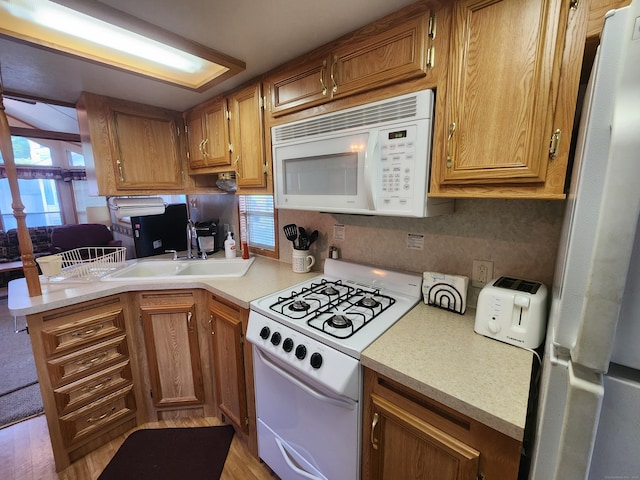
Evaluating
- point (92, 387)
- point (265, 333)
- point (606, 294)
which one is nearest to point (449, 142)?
point (606, 294)

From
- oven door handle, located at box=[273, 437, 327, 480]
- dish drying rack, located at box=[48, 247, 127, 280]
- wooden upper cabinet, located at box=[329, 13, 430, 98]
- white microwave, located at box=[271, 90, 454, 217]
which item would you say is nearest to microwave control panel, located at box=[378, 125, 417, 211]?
white microwave, located at box=[271, 90, 454, 217]

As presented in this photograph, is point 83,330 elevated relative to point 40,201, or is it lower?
lower

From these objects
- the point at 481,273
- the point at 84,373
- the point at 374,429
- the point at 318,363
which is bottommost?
the point at 84,373

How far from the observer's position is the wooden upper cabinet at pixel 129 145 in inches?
71.9

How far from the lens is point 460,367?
893mm

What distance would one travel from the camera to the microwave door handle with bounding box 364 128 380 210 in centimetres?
114

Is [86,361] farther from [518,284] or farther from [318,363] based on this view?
[518,284]

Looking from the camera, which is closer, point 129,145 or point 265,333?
point 265,333

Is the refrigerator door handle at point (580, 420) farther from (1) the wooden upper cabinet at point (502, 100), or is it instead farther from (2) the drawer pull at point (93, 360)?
(2) the drawer pull at point (93, 360)

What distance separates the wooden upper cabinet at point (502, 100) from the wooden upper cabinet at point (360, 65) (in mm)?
119

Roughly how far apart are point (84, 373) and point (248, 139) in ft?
5.46

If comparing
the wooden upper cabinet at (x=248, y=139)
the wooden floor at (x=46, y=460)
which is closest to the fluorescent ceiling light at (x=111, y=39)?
the wooden upper cabinet at (x=248, y=139)

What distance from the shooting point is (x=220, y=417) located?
1870 millimetres

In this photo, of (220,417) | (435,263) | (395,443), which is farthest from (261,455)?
(435,263)
